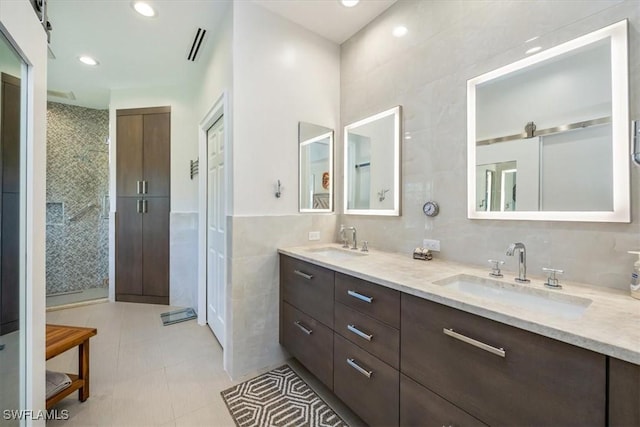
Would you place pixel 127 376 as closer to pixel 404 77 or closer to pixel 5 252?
pixel 5 252

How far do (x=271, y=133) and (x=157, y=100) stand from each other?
236cm

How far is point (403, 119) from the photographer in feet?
6.42

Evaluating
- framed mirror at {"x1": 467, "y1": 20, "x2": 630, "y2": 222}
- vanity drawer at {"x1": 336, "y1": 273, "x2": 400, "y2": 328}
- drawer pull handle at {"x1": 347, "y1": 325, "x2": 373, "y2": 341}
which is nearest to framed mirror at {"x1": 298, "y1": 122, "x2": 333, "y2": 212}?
vanity drawer at {"x1": 336, "y1": 273, "x2": 400, "y2": 328}

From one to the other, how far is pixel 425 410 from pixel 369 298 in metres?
0.49

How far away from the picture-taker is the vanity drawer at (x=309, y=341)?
64.9 inches

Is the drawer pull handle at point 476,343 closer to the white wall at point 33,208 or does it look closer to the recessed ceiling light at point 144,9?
the white wall at point 33,208

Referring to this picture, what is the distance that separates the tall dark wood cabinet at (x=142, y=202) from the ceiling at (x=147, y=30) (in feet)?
1.83

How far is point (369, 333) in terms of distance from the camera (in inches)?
53.5

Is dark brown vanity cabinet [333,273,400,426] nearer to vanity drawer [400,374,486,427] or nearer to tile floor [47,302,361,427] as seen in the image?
vanity drawer [400,374,486,427]

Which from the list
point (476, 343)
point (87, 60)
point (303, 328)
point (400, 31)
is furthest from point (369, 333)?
point (87, 60)

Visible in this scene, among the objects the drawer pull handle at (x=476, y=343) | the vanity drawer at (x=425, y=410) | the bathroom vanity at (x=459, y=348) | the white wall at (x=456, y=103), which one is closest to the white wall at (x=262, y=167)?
the bathroom vanity at (x=459, y=348)

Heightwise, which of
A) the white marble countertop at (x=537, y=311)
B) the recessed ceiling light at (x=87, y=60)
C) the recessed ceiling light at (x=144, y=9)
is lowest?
the white marble countertop at (x=537, y=311)

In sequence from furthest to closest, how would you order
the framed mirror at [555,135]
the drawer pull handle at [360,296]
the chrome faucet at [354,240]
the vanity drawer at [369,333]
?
the chrome faucet at [354,240]
the drawer pull handle at [360,296]
the vanity drawer at [369,333]
the framed mirror at [555,135]

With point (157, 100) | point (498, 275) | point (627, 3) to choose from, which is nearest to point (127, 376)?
point (498, 275)
